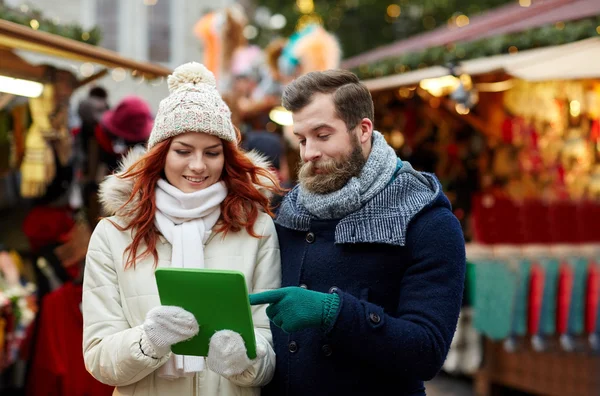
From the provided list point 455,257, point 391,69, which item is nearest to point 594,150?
point 391,69

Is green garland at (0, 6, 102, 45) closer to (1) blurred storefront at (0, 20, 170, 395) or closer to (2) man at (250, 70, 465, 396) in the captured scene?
(1) blurred storefront at (0, 20, 170, 395)

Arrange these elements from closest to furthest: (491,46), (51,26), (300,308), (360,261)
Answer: (300,308) → (360,261) → (51,26) → (491,46)

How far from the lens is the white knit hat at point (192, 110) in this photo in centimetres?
298

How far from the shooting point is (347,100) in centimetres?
281

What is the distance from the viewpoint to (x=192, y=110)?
2988 millimetres

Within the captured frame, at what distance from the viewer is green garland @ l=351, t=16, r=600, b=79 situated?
5.83 metres

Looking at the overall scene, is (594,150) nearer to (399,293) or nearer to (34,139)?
(34,139)

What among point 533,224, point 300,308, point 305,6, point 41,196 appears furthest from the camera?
point 305,6

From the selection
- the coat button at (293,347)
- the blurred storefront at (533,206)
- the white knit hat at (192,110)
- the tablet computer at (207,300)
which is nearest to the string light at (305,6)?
the blurred storefront at (533,206)

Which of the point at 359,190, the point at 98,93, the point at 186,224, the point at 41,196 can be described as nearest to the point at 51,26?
the point at 98,93

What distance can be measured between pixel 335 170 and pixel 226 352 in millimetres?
666

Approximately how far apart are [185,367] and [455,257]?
948 mm

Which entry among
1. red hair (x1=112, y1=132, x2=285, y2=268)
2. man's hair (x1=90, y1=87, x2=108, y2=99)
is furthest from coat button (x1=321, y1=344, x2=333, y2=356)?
man's hair (x1=90, y1=87, x2=108, y2=99)

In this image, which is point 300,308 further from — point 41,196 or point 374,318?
point 41,196
